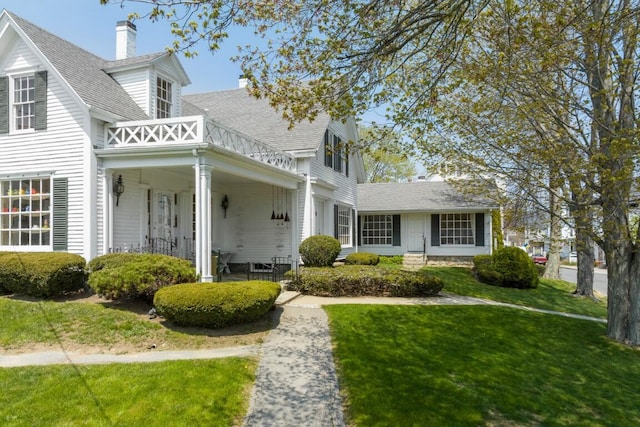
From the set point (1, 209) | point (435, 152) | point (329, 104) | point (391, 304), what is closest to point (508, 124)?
point (435, 152)

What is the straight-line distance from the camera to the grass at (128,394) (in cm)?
505

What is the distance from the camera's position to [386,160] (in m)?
43.8

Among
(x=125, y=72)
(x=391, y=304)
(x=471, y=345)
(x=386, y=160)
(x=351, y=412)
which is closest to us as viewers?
(x=351, y=412)

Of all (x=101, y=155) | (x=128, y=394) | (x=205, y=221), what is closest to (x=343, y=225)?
(x=205, y=221)

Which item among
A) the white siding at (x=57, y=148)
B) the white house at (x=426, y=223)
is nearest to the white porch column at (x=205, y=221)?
the white siding at (x=57, y=148)

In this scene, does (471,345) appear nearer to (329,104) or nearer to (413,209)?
(329,104)

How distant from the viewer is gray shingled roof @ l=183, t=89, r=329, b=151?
17141mm

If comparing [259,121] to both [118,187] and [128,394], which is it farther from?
[128,394]

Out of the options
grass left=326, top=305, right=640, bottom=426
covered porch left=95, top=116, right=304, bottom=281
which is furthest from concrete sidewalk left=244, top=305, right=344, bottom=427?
covered porch left=95, top=116, right=304, bottom=281

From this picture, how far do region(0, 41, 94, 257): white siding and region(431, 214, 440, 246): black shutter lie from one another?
714 inches

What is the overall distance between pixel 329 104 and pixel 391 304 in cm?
589

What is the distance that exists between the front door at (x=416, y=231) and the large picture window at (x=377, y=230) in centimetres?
103

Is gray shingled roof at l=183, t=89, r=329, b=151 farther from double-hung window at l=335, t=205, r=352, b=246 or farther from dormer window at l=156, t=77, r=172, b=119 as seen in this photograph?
double-hung window at l=335, t=205, r=352, b=246

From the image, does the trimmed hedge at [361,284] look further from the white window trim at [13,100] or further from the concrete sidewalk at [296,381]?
the white window trim at [13,100]
